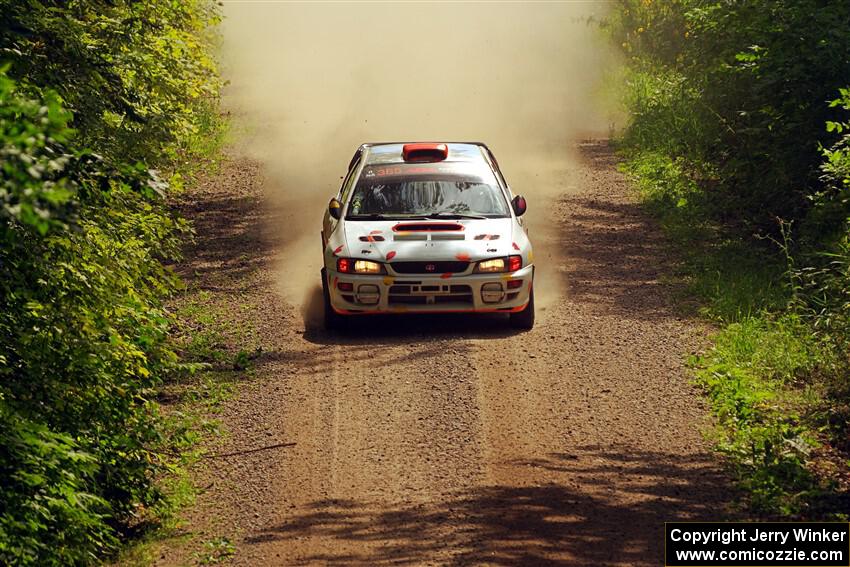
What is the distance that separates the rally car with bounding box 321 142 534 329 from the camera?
12.6m

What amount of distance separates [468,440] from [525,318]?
10.6 feet

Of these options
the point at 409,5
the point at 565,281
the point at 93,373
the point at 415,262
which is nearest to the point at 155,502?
the point at 93,373

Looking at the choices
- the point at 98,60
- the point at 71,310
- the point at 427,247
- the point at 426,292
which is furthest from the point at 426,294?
the point at 71,310

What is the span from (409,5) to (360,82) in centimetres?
1500

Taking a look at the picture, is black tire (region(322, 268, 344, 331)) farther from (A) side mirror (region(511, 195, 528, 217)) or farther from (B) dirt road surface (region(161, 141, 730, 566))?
(A) side mirror (region(511, 195, 528, 217))

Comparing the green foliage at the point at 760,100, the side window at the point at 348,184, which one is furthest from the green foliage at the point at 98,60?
the green foliage at the point at 760,100

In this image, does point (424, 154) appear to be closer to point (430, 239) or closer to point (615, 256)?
point (430, 239)

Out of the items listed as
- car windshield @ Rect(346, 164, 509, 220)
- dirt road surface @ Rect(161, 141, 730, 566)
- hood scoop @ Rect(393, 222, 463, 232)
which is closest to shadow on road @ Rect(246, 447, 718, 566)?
dirt road surface @ Rect(161, 141, 730, 566)

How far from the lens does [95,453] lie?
8.55 metres

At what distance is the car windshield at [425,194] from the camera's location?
13.5 metres

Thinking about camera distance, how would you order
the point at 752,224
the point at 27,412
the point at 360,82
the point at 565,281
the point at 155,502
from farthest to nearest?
the point at 360,82 → the point at 752,224 → the point at 565,281 → the point at 155,502 → the point at 27,412

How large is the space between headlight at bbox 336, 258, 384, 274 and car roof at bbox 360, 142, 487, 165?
2.05 meters

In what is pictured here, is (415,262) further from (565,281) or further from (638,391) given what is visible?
(565,281)

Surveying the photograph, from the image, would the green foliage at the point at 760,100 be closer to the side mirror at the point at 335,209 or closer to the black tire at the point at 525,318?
the black tire at the point at 525,318
